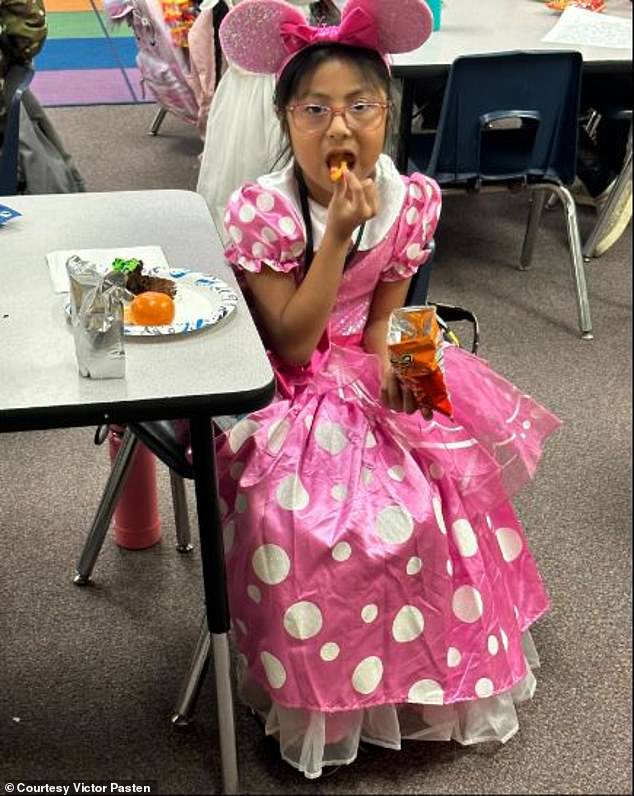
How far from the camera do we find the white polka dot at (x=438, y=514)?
129cm

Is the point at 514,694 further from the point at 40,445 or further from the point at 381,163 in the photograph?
the point at 40,445

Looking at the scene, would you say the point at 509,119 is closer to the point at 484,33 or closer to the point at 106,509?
the point at 484,33

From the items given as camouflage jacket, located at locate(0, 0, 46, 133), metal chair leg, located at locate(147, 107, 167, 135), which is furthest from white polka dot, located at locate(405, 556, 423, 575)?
metal chair leg, located at locate(147, 107, 167, 135)

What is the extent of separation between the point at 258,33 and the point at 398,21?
186mm

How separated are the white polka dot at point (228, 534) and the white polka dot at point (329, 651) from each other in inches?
7.1

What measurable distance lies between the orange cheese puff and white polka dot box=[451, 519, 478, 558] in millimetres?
458

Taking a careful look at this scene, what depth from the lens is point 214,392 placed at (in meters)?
0.98

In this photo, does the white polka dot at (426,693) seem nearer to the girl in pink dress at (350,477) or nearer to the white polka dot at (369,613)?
the girl in pink dress at (350,477)

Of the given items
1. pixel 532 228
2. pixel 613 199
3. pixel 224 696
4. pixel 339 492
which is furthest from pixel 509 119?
pixel 613 199

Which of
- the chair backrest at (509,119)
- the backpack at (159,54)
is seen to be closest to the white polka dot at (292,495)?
the chair backrest at (509,119)

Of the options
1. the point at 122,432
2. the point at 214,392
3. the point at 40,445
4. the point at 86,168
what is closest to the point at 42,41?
the point at 40,445

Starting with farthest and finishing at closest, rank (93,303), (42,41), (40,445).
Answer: (42,41), (40,445), (93,303)

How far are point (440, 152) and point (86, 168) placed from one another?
1782 mm

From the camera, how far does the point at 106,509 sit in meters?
1.65
